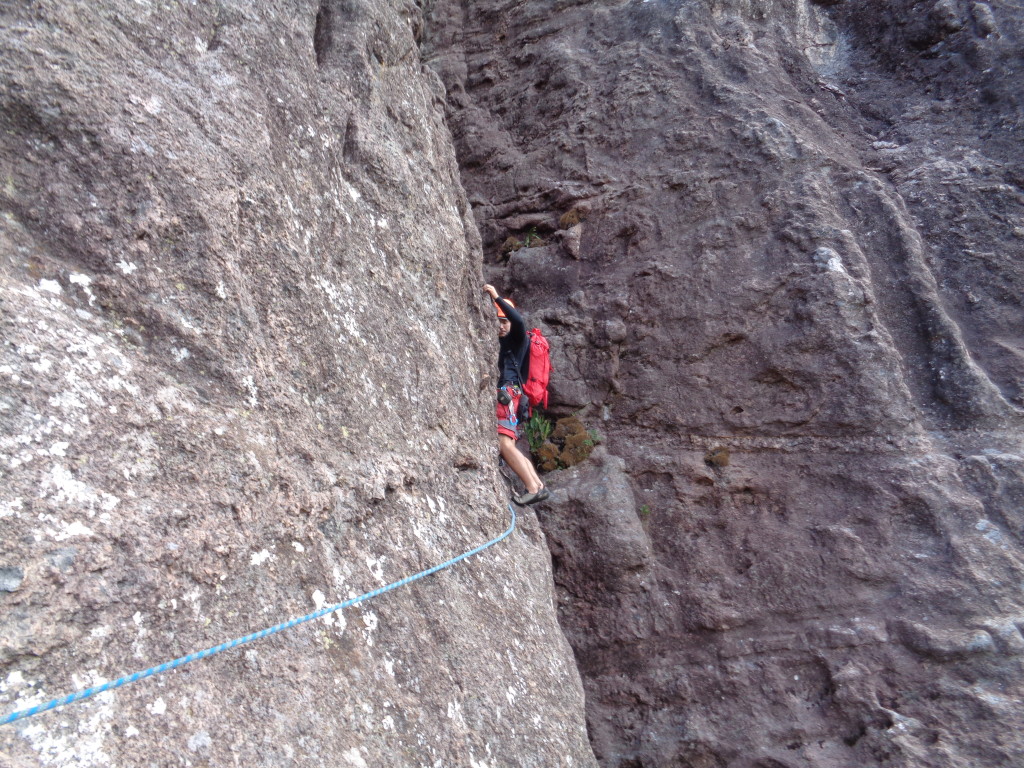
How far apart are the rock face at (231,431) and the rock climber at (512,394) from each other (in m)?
0.95

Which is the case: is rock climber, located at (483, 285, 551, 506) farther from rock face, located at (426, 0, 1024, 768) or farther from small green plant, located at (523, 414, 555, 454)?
small green plant, located at (523, 414, 555, 454)

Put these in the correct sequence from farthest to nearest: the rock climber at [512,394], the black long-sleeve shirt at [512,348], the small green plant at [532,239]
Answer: the small green plant at [532,239] → the black long-sleeve shirt at [512,348] → the rock climber at [512,394]

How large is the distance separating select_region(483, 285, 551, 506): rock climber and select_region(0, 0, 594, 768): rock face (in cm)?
95

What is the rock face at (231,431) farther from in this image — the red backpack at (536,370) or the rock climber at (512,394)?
the red backpack at (536,370)

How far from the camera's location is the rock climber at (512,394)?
544 cm

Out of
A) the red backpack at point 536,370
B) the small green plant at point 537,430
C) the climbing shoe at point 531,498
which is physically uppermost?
the red backpack at point 536,370

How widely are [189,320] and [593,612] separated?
4.03 metres

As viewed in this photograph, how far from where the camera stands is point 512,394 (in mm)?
5566

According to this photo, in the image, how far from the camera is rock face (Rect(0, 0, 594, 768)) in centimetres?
208

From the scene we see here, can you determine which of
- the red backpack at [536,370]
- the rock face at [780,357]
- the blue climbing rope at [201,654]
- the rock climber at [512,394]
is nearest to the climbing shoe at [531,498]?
the rock climber at [512,394]

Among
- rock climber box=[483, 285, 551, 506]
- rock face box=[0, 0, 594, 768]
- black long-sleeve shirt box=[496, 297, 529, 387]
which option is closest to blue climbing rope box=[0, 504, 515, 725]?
rock face box=[0, 0, 594, 768]

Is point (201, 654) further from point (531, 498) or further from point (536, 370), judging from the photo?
point (536, 370)

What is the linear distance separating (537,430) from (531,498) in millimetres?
1195

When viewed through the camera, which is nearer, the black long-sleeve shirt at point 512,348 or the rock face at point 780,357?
the rock face at point 780,357
